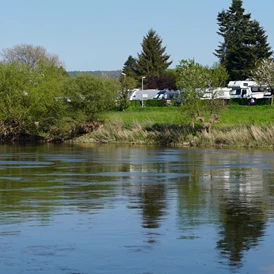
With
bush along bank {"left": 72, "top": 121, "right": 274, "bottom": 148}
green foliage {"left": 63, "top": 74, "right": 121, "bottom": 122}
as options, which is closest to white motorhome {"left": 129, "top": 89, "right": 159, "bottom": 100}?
Answer: green foliage {"left": 63, "top": 74, "right": 121, "bottom": 122}

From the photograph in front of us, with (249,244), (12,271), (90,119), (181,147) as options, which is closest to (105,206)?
(249,244)

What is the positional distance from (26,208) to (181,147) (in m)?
32.6

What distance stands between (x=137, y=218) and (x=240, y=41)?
99007mm

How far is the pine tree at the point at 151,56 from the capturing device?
145 metres

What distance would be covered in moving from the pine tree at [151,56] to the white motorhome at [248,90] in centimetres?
4646

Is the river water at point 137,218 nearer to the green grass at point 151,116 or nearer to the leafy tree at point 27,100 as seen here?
the green grass at point 151,116

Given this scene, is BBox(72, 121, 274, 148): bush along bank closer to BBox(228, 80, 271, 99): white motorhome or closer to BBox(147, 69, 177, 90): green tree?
BBox(228, 80, 271, 99): white motorhome

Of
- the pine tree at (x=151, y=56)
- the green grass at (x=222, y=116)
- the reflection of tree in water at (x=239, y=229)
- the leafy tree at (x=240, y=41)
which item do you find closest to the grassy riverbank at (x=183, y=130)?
the green grass at (x=222, y=116)

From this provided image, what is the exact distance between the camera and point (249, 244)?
60.9 feet

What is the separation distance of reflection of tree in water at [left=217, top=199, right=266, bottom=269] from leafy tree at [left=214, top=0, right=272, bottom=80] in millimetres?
87654

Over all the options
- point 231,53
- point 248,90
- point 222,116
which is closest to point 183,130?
point 222,116

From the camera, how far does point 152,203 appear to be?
25.7 metres

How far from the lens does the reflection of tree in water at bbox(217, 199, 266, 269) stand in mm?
17703

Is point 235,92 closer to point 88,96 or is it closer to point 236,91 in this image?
point 236,91
